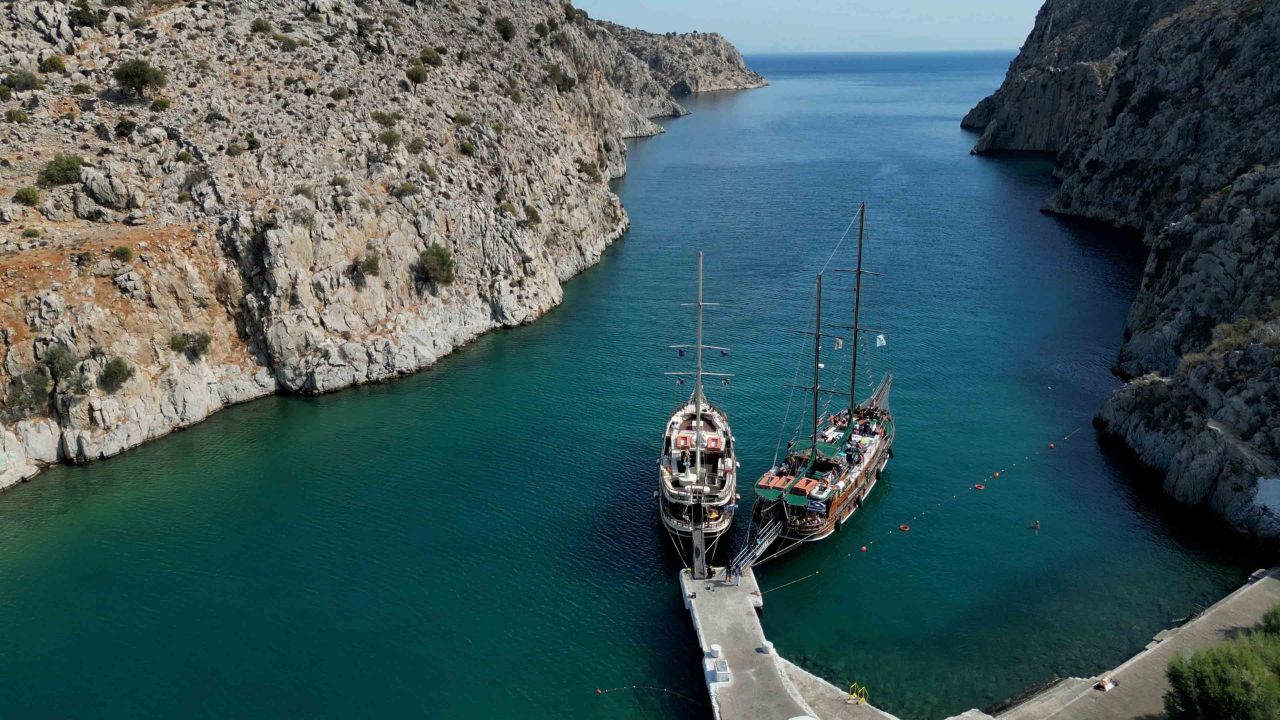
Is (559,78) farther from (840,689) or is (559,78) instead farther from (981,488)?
(840,689)

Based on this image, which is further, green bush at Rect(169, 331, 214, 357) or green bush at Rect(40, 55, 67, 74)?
green bush at Rect(40, 55, 67, 74)

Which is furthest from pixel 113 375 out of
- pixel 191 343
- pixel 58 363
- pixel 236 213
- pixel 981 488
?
pixel 981 488

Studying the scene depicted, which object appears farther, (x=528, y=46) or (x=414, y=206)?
(x=528, y=46)

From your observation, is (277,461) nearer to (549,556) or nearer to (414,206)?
(549,556)

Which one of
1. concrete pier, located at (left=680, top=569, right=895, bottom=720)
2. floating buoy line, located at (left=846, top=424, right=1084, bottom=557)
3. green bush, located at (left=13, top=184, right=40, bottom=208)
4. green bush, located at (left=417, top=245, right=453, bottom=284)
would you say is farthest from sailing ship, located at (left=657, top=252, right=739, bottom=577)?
green bush, located at (left=13, top=184, right=40, bottom=208)

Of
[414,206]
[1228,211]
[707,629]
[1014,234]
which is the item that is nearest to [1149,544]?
[707,629]

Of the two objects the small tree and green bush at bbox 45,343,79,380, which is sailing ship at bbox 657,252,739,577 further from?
the small tree
